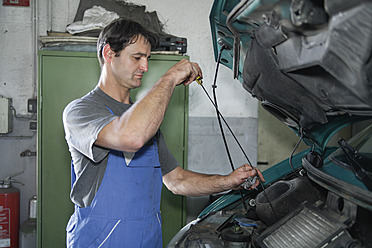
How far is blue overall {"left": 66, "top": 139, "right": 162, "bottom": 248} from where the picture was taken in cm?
154

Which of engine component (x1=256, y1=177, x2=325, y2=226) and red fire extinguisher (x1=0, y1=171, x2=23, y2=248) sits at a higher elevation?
engine component (x1=256, y1=177, x2=325, y2=226)

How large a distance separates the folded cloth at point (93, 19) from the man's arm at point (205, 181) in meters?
1.66

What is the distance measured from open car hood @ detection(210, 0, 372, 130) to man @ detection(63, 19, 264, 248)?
12.3 inches

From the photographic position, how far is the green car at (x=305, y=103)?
2.81 feet

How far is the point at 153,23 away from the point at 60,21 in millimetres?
928

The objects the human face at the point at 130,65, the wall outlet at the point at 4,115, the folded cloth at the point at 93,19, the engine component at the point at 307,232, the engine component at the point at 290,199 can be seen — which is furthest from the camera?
the wall outlet at the point at 4,115

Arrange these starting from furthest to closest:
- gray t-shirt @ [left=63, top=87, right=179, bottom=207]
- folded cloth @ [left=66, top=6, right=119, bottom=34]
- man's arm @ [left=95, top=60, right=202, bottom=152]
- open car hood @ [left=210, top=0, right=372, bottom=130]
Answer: folded cloth @ [left=66, top=6, right=119, bottom=34] → gray t-shirt @ [left=63, top=87, right=179, bottom=207] → man's arm @ [left=95, top=60, right=202, bottom=152] → open car hood @ [left=210, top=0, right=372, bottom=130]

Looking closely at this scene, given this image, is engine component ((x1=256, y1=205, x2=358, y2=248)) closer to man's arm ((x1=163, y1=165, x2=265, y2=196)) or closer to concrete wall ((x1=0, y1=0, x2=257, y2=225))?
man's arm ((x1=163, y1=165, x2=265, y2=196))

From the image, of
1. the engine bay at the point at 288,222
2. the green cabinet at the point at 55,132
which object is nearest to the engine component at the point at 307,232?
the engine bay at the point at 288,222

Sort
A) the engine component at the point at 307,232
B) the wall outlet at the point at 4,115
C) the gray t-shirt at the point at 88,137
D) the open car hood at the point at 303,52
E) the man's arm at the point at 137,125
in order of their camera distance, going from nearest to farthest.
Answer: the open car hood at the point at 303,52
the engine component at the point at 307,232
the man's arm at the point at 137,125
the gray t-shirt at the point at 88,137
the wall outlet at the point at 4,115

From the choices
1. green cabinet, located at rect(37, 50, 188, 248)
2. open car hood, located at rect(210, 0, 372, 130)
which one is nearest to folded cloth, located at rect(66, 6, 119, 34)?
green cabinet, located at rect(37, 50, 188, 248)

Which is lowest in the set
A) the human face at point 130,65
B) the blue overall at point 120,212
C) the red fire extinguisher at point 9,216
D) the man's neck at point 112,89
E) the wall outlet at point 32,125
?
the red fire extinguisher at point 9,216

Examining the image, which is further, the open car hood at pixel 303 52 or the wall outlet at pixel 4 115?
the wall outlet at pixel 4 115

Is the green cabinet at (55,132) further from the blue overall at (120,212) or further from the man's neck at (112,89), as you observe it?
the blue overall at (120,212)
